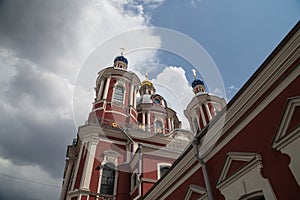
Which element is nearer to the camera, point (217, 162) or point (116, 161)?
point (217, 162)

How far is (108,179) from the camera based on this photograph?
15.1 meters

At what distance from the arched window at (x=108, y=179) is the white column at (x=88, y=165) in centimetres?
98

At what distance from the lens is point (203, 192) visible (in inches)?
261

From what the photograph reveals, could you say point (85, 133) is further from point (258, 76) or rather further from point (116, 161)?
point (258, 76)

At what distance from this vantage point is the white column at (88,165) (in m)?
14.0

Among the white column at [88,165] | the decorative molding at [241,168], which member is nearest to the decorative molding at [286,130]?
the decorative molding at [241,168]

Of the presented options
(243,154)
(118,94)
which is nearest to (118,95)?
(118,94)

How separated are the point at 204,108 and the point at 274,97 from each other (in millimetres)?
20087

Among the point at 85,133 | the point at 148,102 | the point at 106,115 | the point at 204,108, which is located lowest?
the point at 85,133

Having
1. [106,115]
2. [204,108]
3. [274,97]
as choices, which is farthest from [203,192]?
[204,108]

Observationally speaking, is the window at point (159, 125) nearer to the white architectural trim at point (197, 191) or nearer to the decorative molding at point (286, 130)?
the white architectural trim at point (197, 191)

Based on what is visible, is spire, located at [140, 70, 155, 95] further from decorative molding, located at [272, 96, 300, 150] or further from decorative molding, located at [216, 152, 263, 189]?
decorative molding, located at [272, 96, 300, 150]

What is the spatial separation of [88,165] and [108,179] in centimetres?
166

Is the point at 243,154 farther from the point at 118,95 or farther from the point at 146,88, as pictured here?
the point at 146,88
